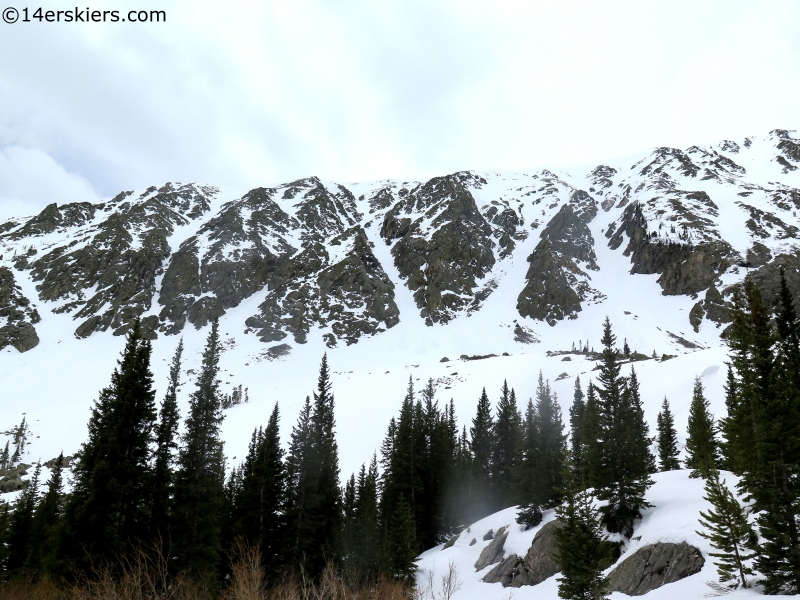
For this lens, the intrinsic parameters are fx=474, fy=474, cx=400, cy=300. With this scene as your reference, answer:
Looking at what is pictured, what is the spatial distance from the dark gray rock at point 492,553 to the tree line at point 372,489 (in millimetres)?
2586

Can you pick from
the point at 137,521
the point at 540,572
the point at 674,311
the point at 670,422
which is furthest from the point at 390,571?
the point at 674,311

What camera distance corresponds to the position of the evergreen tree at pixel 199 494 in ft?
81.4

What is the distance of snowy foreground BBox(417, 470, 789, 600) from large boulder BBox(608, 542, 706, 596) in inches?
13.4

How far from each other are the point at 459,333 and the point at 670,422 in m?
140

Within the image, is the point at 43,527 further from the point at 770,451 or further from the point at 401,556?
the point at 770,451

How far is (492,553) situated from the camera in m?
34.9

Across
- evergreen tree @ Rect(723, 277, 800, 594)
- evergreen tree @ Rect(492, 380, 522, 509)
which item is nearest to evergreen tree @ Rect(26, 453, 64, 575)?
evergreen tree @ Rect(723, 277, 800, 594)

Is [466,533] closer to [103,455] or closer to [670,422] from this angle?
[670,422]

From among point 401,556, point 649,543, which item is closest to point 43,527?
point 401,556

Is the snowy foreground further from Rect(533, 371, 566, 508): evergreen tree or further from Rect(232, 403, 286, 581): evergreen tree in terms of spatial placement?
Rect(232, 403, 286, 581): evergreen tree

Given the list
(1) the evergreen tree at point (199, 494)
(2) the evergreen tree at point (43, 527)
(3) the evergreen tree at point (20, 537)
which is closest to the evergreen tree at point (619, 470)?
(1) the evergreen tree at point (199, 494)

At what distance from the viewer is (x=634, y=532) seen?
80.9ft

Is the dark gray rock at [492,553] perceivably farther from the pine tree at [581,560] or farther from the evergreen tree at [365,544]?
the pine tree at [581,560]

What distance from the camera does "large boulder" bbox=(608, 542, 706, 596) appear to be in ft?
64.6
